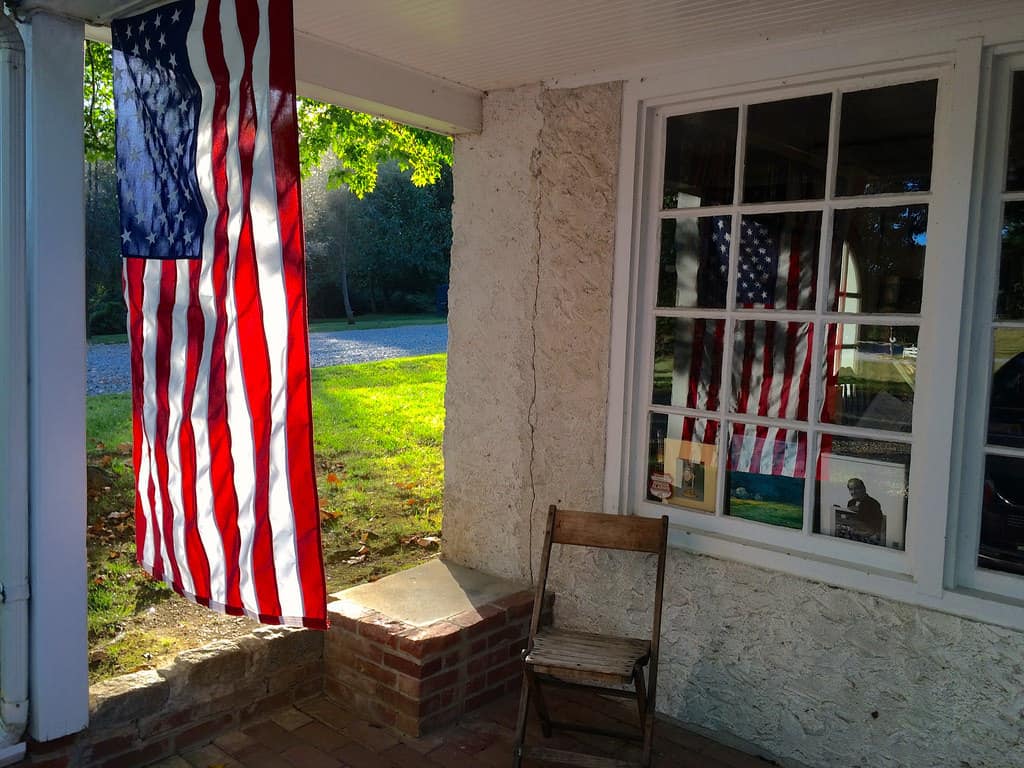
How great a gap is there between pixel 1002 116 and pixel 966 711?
2260 mm

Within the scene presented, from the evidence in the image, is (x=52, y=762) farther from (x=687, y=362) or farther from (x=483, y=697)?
(x=687, y=362)

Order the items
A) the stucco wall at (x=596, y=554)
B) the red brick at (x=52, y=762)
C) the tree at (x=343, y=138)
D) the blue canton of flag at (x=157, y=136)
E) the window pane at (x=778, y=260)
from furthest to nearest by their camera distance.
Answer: the tree at (x=343, y=138)
the window pane at (x=778, y=260)
the stucco wall at (x=596, y=554)
the red brick at (x=52, y=762)
the blue canton of flag at (x=157, y=136)

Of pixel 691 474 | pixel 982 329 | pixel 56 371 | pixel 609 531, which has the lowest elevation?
pixel 609 531

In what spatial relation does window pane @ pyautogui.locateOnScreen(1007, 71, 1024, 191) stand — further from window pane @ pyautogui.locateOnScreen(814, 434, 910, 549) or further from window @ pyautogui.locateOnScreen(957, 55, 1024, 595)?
window pane @ pyautogui.locateOnScreen(814, 434, 910, 549)

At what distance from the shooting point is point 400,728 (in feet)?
12.8

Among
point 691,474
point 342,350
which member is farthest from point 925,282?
point 342,350

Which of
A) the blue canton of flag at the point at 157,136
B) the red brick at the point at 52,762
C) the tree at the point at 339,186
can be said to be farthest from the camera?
the tree at the point at 339,186

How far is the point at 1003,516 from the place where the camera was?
3283 mm

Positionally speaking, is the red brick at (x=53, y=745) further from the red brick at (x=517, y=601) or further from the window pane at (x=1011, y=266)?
the window pane at (x=1011, y=266)

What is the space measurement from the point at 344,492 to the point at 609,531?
12.7ft

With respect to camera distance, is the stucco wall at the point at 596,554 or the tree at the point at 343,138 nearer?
the stucco wall at the point at 596,554

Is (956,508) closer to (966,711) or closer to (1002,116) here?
(966,711)

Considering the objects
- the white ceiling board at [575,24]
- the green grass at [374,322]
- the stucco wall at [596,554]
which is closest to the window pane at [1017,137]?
the white ceiling board at [575,24]

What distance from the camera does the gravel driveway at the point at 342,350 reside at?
11.9 m
